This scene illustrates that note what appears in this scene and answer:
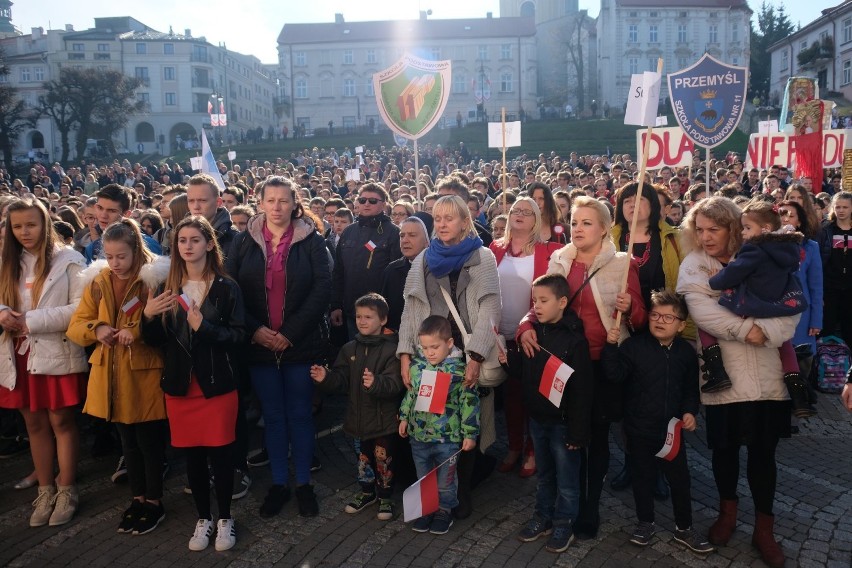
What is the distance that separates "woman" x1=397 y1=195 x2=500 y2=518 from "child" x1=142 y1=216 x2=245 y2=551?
110 centimetres

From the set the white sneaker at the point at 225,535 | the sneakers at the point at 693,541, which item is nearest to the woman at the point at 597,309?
the sneakers at the point at 693,541

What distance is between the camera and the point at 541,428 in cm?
437

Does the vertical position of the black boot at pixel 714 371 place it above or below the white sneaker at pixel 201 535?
above

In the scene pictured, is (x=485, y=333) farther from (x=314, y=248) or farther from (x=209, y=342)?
(x=209, y=342)

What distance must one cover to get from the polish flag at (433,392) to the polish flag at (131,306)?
187 cm

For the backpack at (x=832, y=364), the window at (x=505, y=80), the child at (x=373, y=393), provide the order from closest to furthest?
the child at (x=373, y=393), the backpack at (x=832, y=364), the window at (x=505, y=80)

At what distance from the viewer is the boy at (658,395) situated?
4207 mm

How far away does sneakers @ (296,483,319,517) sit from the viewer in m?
4.79

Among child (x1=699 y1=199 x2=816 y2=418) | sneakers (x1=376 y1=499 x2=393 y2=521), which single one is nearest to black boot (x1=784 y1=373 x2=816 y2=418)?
child (x1=699 y1=199 x2=816 y2=418)

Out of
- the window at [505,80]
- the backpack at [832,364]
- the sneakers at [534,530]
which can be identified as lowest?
the sneakers at [534,530]

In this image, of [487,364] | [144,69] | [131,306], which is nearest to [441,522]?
[487,364]

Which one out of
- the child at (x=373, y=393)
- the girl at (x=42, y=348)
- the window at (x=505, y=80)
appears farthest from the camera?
the window at (x=505, y=80)

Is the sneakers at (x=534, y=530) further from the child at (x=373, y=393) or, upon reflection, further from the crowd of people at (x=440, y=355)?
the child at (x=373, y=393)

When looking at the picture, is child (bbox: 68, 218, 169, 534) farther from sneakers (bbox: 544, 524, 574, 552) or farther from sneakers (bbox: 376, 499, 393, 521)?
sneakers (bbox: 544, 524, 574, 552)
